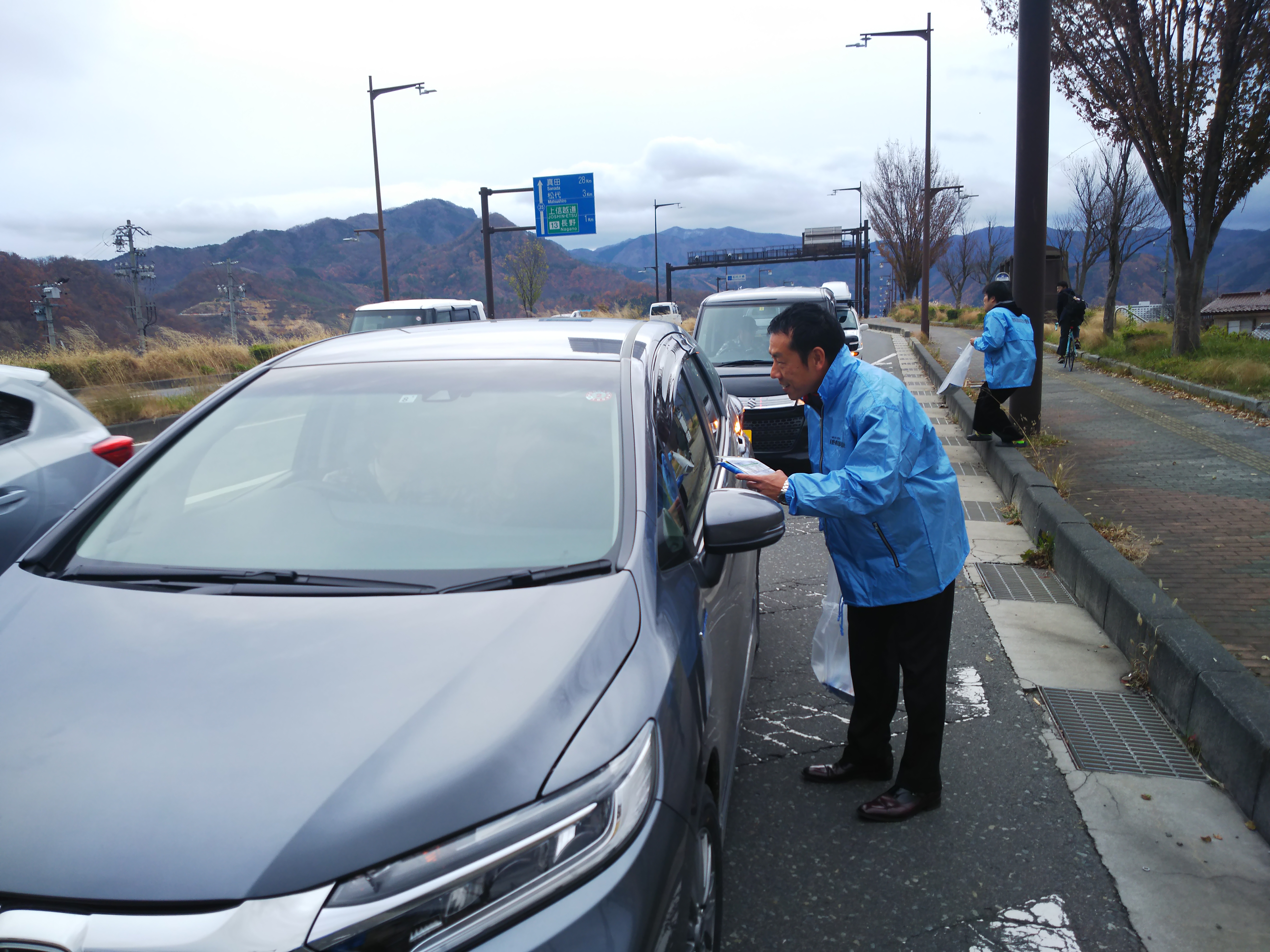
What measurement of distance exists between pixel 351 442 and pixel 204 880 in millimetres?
1575

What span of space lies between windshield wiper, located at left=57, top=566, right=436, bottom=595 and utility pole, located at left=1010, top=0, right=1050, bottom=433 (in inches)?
349

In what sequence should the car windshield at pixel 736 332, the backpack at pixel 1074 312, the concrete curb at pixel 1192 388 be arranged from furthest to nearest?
the backpack at pixel 1074 312 → the concrete curb at pixel 1192 388 → the car windshield at pixel 736 332

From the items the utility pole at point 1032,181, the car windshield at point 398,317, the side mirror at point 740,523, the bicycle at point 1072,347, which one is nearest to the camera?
the side mirror at point 740,523

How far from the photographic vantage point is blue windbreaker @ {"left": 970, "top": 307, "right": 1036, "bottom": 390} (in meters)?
9.27

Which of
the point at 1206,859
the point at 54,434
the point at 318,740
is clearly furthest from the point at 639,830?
the point at 54,434

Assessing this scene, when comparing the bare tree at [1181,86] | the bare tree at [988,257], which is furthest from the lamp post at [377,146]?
the bare tree at [988,257]

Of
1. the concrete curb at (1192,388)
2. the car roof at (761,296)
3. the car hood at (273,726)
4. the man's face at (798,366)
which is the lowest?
the concrete curb at (1192,388)

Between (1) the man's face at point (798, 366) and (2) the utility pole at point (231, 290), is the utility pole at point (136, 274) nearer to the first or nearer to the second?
(2) the utility pole at point (231, 290)

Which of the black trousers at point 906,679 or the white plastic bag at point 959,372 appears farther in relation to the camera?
the white plastic bag at point 959,372

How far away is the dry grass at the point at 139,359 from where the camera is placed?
Answer: 61.1 feet

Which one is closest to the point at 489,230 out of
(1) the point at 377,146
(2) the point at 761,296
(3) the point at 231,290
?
(1) the point at 377,146

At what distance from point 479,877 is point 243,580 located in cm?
109

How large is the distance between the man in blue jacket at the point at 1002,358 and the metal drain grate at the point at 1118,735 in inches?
213

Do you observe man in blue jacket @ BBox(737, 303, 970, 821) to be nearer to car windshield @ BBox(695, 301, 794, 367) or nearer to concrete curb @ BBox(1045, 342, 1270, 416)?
car windshield @ BBox(695, 301, 794, 367)
